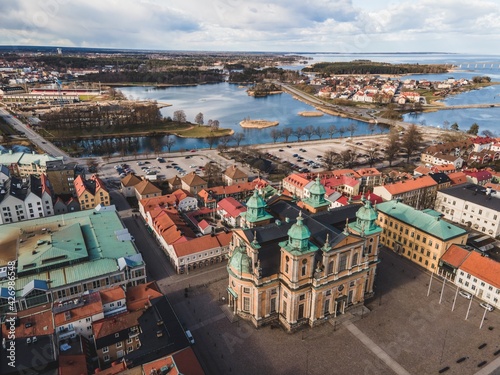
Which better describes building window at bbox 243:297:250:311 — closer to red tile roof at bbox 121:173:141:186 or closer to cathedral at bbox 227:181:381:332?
cathedral at bbox 227:181:381:332

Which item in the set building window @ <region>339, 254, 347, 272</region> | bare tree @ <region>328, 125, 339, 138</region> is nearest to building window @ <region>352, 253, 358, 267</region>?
building window @ <region>339, 254, 347, 272</region>

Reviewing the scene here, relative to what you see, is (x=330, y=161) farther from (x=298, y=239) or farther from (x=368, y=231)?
(x=298, y=239)

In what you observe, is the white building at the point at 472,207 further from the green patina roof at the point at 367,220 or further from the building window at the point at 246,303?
the building window at the point at 246,303

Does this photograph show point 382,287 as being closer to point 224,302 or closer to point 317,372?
point 317,372

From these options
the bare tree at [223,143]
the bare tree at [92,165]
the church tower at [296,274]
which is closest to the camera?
the church tower at [296,274]

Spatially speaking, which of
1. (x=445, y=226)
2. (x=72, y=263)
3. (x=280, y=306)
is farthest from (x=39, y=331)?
(x=445, y=226)

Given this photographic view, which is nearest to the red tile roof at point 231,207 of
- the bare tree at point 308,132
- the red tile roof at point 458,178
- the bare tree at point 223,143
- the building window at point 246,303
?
the building window at point 246,303
